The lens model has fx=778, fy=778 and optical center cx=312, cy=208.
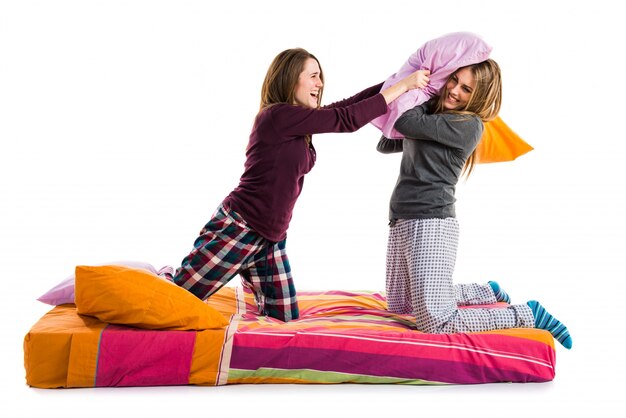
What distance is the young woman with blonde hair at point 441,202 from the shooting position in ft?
11.4

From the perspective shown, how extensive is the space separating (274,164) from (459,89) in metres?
0.93

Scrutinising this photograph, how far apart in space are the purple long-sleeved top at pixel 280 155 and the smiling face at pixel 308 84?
135mm

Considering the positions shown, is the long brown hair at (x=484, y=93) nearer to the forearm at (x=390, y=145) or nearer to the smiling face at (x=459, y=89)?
the smiling face at (x=459, y=89)

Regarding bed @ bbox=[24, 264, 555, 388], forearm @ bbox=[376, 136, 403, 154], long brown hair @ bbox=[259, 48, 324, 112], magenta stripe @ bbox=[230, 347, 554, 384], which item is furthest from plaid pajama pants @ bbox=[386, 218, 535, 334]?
long brown hair @ bbox=[259, 48, 324, 112]

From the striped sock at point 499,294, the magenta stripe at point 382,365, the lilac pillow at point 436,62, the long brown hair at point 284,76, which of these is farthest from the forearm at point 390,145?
the magenta stripe at point 382,365

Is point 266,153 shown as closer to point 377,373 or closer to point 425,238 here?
point 425,238

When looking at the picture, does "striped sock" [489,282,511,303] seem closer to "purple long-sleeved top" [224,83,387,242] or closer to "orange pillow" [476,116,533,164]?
"orange pillow" [476,116,533,164]

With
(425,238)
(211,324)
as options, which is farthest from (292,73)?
(211,324)

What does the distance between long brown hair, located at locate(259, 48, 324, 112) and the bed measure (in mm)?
1037

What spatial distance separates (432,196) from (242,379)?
3.97ft

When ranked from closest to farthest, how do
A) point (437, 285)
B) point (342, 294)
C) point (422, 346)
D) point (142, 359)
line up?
point (142, 359)
point (422, 346)
point (437, 285)
point (342, 294)

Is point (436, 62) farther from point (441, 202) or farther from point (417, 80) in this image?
point (441, 202)

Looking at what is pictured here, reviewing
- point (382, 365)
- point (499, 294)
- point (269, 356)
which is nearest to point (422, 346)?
point (382, 365)

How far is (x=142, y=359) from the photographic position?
3066 mm
